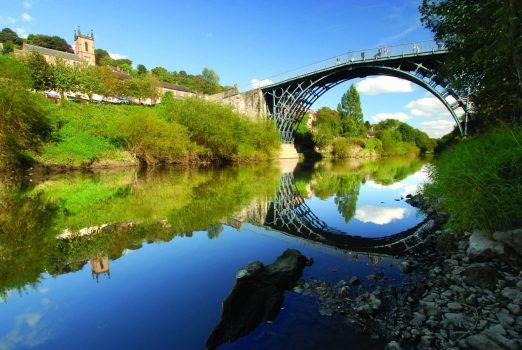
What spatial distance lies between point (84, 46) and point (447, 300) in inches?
4442

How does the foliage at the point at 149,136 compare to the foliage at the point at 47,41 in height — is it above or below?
below

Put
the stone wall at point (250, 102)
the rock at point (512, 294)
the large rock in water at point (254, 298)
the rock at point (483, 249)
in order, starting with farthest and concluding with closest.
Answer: the stone wall at point (250, 102), the rock at point (483, 249), the large rock in water at point (254, 298), the rock at point (512, 294)

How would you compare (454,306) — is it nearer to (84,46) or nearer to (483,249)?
(483,249)

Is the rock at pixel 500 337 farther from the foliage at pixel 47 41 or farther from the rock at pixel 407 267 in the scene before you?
the foliage at pixel 47 41

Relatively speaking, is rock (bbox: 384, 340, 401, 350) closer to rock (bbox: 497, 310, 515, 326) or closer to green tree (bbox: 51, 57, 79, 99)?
rock (bbox: 497, 310, 515, 326)

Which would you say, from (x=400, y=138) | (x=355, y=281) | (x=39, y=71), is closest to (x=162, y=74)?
(x=39, y=71)

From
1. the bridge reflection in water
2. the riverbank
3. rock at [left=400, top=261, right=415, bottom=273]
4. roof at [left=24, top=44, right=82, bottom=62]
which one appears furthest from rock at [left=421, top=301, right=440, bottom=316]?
roof at [left=24, top=44, right=82, bottom=62]

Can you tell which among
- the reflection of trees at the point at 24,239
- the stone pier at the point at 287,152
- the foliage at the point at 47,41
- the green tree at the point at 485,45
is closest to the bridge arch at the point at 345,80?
the stone pier at the point at 287,152

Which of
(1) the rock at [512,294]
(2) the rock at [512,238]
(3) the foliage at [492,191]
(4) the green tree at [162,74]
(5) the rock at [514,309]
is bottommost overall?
(5) the rock at [514,309]

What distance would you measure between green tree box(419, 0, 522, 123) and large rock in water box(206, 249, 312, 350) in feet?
21.4

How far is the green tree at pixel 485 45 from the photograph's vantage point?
21.1 feet

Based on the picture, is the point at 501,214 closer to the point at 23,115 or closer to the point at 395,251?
the point at 395,251

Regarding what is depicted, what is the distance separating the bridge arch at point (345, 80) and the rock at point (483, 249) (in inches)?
804

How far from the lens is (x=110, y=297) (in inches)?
219
